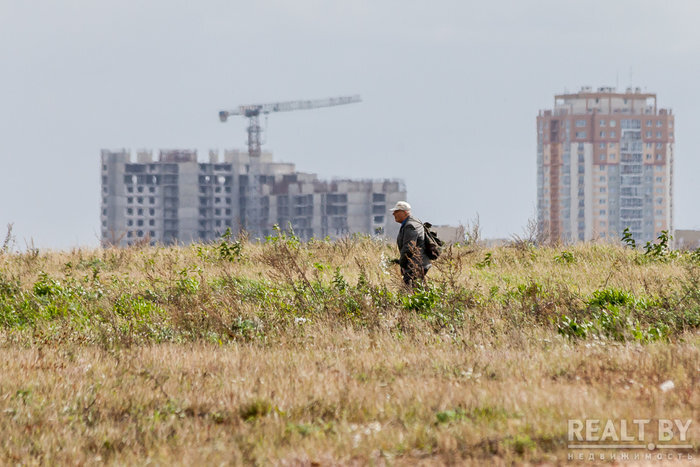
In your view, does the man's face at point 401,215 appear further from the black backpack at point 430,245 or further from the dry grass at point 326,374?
the dry grass at point 326,374

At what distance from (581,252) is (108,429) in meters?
15.8

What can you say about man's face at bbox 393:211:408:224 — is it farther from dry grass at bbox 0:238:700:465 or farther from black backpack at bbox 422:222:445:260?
dry grass at bbox 0:238:700:465

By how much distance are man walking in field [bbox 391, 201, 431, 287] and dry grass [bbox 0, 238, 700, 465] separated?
0.31m

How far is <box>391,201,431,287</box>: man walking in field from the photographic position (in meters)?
12.8

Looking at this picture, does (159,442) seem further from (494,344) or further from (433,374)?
(494,344)

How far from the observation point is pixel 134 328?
11539 millimetres

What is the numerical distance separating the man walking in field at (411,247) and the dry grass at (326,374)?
309 millimetres

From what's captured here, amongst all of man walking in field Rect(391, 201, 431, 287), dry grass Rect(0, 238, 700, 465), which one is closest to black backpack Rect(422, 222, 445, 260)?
man walking in field Rect(391, 201, 431, 287)

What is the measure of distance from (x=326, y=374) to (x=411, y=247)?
4.80 m

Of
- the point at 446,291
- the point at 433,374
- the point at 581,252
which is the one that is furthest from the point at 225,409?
the point at 581,252

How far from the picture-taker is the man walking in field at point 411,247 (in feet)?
41.9

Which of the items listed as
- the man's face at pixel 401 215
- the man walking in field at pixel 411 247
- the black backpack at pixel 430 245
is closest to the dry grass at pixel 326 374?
the man walking in field at pixel 411 247

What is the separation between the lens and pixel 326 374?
8.13 meters

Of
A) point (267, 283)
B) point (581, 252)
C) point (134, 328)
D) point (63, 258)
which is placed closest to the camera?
point (134, 328)
